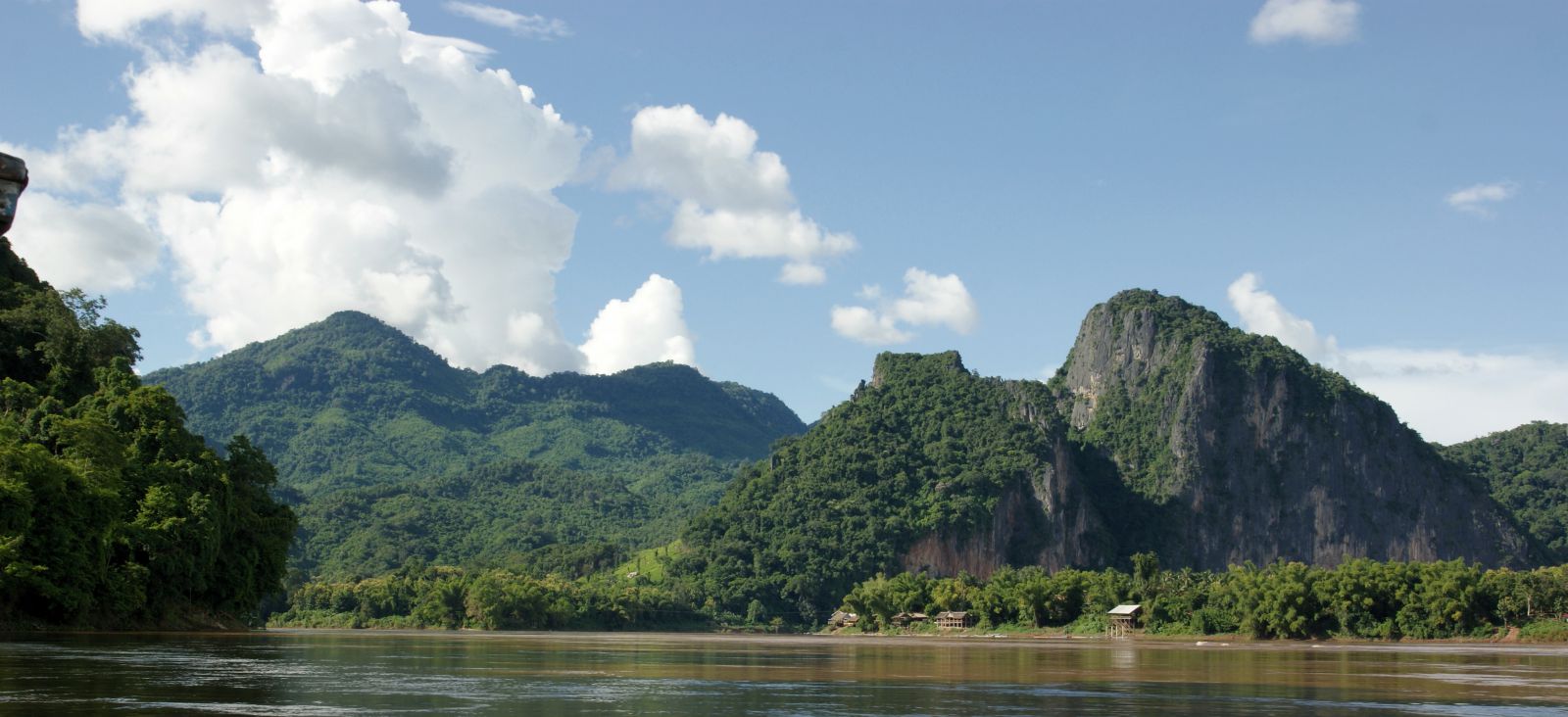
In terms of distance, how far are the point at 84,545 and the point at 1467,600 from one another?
87.7 m

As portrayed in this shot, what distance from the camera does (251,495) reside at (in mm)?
63562

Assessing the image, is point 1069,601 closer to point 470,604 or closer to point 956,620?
point 956,620

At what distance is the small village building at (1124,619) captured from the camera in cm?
11388

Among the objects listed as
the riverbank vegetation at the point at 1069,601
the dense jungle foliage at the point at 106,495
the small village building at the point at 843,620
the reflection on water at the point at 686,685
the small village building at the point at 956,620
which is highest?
the dense jungle foliage at the point at 106,495

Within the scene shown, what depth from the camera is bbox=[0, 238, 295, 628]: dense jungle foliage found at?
143 ft

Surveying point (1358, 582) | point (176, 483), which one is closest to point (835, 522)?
point (1358, 582)

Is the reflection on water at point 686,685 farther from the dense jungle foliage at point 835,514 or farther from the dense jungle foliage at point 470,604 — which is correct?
the dense jungle foliage at point 835,514

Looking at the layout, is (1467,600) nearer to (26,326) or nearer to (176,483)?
(176,483)

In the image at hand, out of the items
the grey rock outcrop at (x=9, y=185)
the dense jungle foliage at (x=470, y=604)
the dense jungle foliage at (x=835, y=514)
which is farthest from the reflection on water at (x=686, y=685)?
the dense jungle foliage at (x=835, y=514)

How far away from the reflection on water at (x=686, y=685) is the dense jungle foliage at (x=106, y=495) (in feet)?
9.48

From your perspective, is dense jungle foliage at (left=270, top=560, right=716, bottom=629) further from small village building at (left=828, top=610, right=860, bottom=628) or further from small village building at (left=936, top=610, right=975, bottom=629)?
small village building at (left=936, top=610, right=975, bottom=629)

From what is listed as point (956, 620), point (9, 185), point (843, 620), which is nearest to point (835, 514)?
point (843, 620)

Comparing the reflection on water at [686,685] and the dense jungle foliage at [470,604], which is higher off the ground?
the reflection on water at [686,685]

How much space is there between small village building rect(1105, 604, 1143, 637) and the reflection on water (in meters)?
67.6
